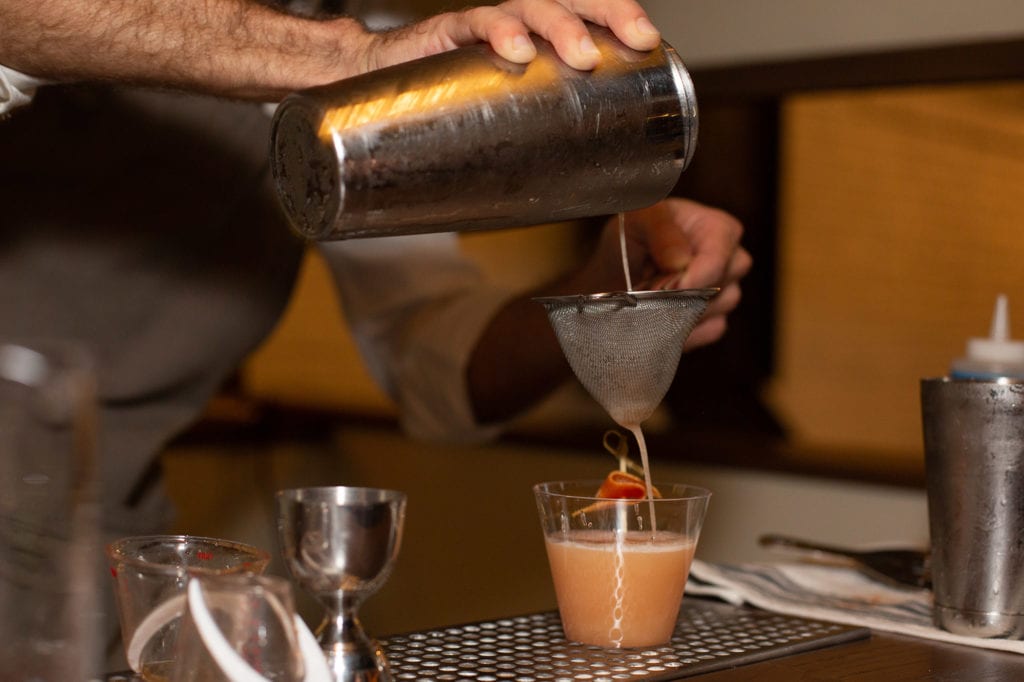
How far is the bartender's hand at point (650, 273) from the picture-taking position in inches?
55.9

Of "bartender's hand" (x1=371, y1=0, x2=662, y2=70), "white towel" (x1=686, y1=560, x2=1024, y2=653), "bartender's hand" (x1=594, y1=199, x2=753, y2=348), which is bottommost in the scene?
"white towel" (x1=686, y1=560, x2=1024, y2=653)

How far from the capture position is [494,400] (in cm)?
193

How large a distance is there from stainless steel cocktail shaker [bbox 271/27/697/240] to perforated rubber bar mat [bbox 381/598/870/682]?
0.35 metres

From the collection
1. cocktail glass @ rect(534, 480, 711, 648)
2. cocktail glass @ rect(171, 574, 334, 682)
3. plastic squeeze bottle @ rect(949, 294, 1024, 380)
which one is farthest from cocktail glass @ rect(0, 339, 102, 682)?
plastic squeeze bottle @ rect(949, 294, 1024, 380)

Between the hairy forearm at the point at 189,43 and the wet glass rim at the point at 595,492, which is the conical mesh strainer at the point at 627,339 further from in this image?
the hairy forearm at the point at 189,43

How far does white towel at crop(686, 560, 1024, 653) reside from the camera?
4.03ft

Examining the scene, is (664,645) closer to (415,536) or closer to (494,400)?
(494,400)

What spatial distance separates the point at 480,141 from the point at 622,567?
16.3 inches

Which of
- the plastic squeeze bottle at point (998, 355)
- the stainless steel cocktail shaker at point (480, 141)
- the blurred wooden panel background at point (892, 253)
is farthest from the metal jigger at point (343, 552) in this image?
the blurred wooden panel background at point (892, 253)

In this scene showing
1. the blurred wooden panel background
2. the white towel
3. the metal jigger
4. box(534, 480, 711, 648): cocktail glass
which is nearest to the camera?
the metal jigger

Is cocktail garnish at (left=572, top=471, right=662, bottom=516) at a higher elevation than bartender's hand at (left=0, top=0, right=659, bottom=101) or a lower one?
lower

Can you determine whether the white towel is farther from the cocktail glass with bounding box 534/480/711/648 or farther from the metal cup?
the cocktail glass with bounding box 534/480/711/648

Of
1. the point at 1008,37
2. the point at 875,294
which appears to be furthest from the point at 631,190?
the point at 875,294

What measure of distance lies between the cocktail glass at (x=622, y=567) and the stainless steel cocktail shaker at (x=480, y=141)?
27 centimetres
